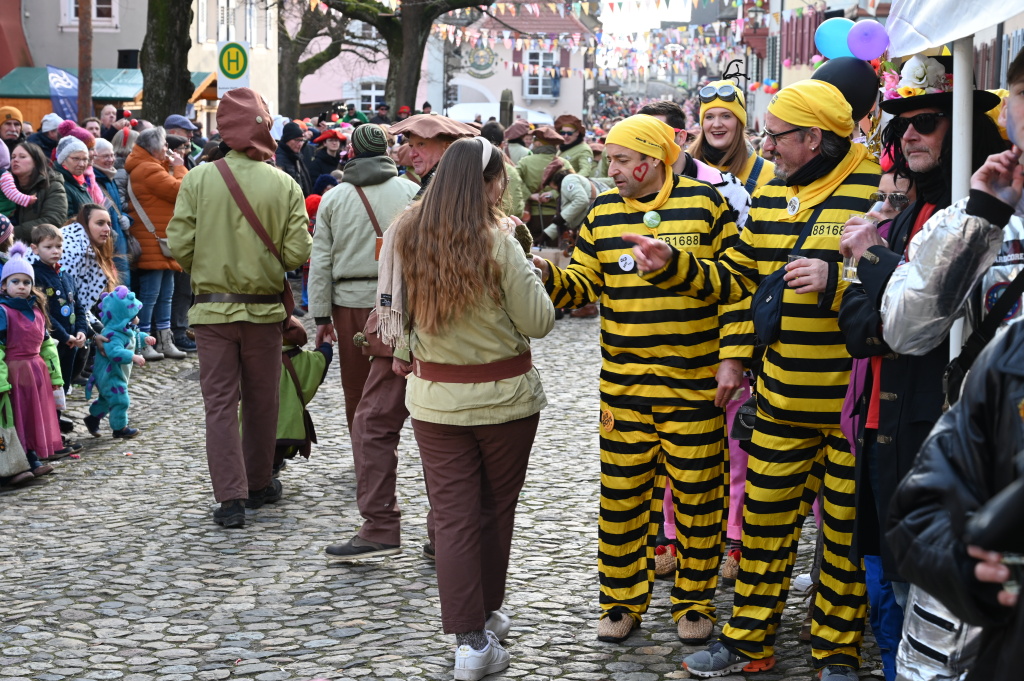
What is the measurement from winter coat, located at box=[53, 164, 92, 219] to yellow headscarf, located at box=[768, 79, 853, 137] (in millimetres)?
8085

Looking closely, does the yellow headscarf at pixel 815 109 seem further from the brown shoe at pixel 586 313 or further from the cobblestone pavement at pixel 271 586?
the brown shoe at pixel 586 313

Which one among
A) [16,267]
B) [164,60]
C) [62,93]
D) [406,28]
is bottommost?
[16,267]

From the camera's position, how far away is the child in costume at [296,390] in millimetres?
7629

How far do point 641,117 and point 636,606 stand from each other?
6.22ft

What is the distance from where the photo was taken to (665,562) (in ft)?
20.2

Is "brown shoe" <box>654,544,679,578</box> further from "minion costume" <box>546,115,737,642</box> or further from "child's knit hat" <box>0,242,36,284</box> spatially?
"child's knit hat" <box>0,242,36,284</box>

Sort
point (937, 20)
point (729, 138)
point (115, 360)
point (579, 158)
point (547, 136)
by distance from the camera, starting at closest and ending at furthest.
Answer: point (937, 20) < point (729, 138) < point (115, 360) < point (547, 136) < point (579, 158)

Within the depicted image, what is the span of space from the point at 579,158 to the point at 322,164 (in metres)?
3.21

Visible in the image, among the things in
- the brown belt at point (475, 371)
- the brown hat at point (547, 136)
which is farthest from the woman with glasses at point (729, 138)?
the brown hat at point (547, 136)

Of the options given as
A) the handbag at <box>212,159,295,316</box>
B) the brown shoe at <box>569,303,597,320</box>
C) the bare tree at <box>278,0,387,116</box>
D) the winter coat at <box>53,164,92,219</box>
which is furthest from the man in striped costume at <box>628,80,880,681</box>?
the bare tree at <box>278,0,387,116</box>

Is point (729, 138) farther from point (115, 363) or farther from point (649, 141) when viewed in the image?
point (115, 363)

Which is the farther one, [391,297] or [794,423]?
[391,297]

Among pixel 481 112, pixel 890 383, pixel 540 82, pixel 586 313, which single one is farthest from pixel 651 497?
pixel 540 82

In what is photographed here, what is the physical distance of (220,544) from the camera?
6629 mm
